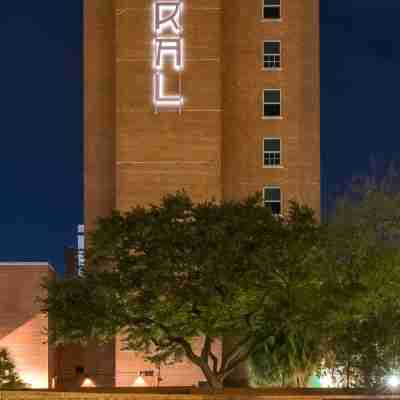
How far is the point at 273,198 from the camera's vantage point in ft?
179

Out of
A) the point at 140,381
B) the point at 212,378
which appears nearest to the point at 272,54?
the point at 140,381

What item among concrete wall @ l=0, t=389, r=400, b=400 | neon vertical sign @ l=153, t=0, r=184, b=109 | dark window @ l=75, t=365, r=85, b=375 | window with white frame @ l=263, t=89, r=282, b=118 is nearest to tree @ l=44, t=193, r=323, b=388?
concrete wall @ l=0, t=389, r=400, b=400

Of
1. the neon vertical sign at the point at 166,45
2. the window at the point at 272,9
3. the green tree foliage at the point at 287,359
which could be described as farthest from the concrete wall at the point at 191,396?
the window at the point at 272,9

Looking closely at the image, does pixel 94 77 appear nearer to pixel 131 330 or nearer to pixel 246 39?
pixel 246 39

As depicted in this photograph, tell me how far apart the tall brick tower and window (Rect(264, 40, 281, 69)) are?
2.3 inches

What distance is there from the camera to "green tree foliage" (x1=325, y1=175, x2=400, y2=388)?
1214 inches

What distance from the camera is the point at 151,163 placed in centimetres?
5294

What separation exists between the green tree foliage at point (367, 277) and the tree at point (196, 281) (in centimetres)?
170

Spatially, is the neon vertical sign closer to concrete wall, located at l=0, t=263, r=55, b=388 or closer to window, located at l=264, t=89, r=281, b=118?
window, located at l=264, t=89, r=281, b=118

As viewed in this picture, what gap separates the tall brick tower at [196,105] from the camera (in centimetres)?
5297

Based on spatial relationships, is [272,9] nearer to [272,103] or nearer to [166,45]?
[272,103]

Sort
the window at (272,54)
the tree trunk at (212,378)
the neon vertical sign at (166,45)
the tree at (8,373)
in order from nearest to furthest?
the tree trunk at (212,378) < the tree at (8,373) < the neon vertical sign at (166,45) < the window at (272,54)

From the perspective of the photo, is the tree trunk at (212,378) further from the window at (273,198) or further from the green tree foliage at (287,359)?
the window at (273,198)

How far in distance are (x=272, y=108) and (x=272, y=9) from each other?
584 cm
